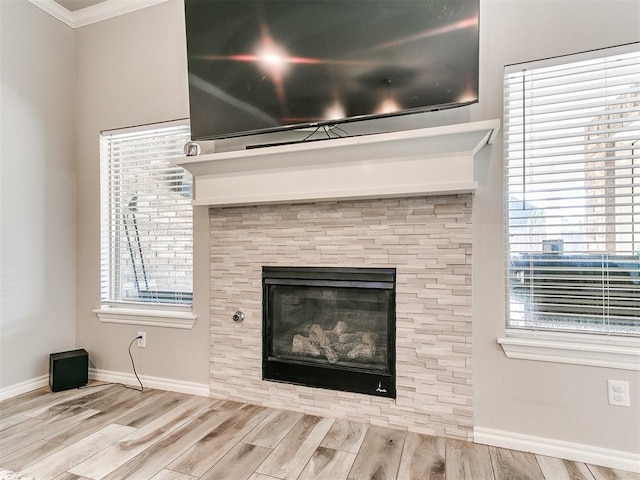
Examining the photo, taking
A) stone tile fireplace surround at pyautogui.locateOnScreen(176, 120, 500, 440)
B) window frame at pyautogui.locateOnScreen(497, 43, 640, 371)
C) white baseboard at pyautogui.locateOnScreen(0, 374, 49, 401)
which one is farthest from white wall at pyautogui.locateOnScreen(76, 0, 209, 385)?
window frame at pyautogui.locateOnScreen(497, 43, 640, 371)

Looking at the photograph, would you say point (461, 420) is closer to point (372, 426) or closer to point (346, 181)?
point (372, 426)

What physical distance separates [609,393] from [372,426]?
1137 mm

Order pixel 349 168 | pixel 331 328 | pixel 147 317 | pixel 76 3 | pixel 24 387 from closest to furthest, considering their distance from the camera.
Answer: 1. pixel 349 168
2. pixel 331 328
3. pixel 24 387
4. pixel 147 317
5. pixel 76 3

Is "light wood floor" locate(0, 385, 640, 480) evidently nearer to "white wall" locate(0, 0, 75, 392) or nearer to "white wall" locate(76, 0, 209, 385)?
"white wall" locate(76, 0, 209, 385)

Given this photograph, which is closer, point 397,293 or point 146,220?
point 397,293

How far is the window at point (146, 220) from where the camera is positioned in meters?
2.62

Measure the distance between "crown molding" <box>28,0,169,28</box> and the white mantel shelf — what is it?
1381 millimetres

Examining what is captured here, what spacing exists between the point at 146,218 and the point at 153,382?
1.17m

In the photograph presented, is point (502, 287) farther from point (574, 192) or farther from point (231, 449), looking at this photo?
point (231, 449)

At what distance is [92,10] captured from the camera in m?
2.81

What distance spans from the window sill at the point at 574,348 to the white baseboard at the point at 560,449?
1.26 feet

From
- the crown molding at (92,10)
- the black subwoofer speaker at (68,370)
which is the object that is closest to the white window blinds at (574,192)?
the crown molding at (92,10)

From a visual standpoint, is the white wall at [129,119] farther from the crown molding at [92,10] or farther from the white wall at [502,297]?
the white wall at [502,297]

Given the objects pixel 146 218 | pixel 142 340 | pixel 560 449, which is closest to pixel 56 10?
pixel 146 218
